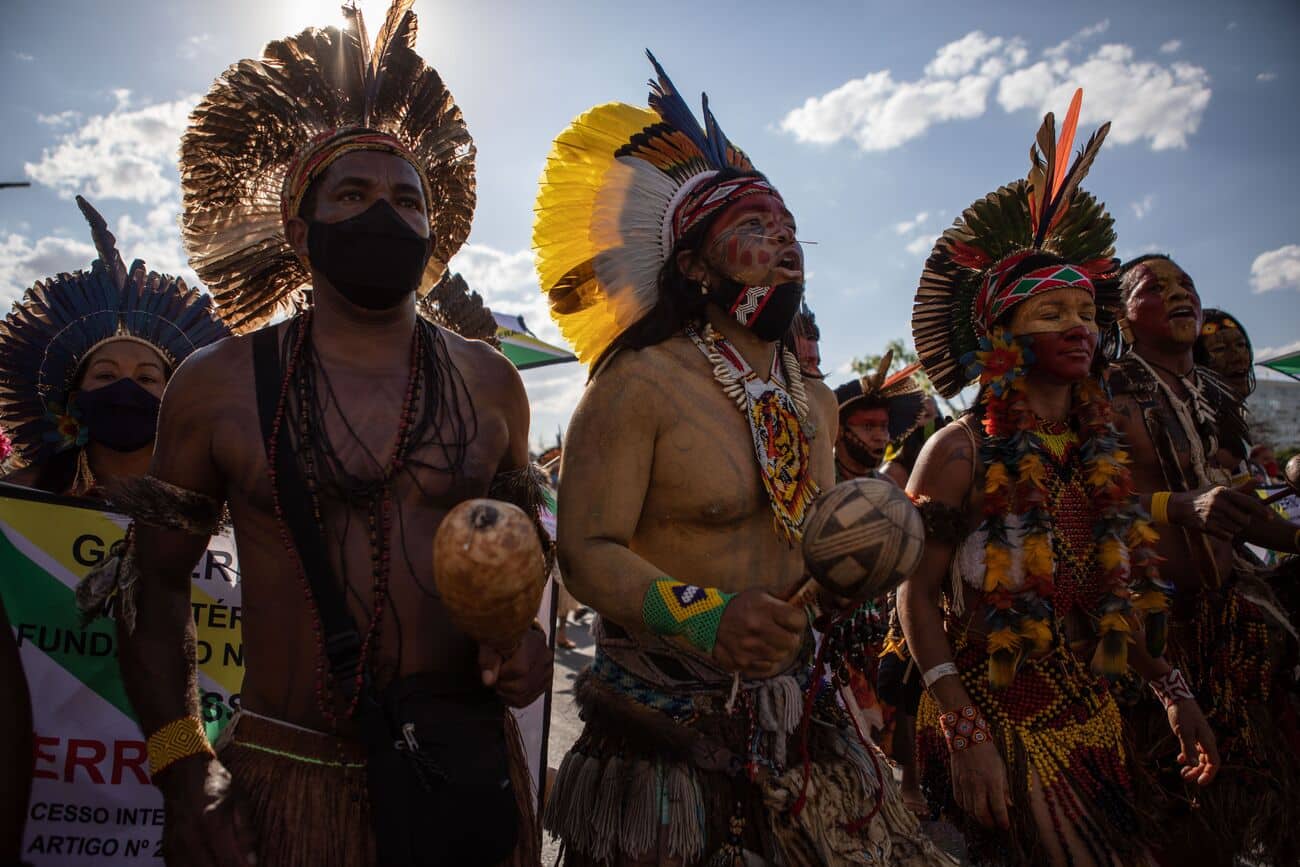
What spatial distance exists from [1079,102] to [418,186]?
2790mm

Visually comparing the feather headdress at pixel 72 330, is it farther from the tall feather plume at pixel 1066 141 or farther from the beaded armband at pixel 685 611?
the tall feather plume at pixel 1066 141

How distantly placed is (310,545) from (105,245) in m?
2.91

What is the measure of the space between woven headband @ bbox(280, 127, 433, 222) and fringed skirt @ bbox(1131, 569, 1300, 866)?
362 cm

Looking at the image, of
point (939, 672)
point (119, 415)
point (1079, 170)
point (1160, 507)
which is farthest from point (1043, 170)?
point (119, 415)

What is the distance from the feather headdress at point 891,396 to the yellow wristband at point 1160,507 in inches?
108

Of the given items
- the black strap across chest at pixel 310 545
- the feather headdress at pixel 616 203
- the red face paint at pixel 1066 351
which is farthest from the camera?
the red face paint at pixel 1066 351

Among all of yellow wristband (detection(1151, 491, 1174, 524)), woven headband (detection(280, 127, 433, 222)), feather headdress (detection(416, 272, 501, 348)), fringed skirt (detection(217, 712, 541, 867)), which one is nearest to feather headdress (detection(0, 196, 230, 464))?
feather headdress (detection(416, 272, 501, 348))

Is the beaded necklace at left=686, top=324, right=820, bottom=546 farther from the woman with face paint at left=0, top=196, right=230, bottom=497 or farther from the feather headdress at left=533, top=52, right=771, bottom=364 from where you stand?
the woman with face paint at left=0, top=196, right=230, bottom=497

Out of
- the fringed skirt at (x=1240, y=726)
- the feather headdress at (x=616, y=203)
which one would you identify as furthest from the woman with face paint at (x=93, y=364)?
the fringed skirt at (x=1240, y=726)

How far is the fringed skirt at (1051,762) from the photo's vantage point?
119 inches

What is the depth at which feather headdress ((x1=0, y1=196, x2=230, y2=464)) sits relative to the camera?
386 cm

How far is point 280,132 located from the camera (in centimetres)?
261

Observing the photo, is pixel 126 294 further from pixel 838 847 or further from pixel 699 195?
pixel 838 847

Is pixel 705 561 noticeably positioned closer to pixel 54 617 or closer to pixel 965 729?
pixel 965 729
